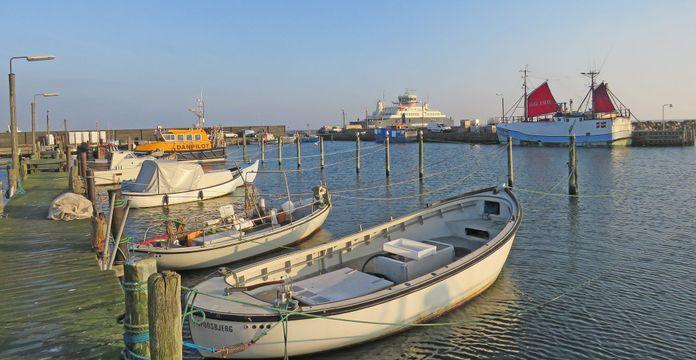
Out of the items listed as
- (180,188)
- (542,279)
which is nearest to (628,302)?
(542,279)

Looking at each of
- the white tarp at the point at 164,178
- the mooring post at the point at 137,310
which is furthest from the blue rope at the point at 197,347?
the white tarp at the point at 164,178

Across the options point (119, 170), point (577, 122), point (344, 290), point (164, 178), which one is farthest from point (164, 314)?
point (577, 122)

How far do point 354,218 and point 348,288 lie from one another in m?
14.0

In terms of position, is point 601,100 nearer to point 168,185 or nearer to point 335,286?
point 168,185

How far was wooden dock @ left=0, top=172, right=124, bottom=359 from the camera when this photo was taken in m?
7.43

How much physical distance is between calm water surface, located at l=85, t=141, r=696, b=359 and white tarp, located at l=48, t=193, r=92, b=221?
4388 millimetres

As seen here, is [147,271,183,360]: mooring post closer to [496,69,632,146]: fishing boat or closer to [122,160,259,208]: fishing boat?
[122,160,259,208]: fishing boat

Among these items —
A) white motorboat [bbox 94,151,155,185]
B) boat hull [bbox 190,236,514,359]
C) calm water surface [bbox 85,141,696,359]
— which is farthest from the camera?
white motorboat [bbox 94,151,155,185]

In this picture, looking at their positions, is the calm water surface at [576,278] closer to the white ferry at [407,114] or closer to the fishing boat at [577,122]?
the fishing boat at [577,122]

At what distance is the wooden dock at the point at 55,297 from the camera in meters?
7.43

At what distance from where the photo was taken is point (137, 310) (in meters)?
6.14

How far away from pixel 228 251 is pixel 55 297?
278 inches

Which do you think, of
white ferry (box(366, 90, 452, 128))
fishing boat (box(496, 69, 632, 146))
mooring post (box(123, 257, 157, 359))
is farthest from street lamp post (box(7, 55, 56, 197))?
white ferry (box(366, 90, 452, 128))

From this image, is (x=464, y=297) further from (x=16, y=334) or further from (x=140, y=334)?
(x=16, y=334)
